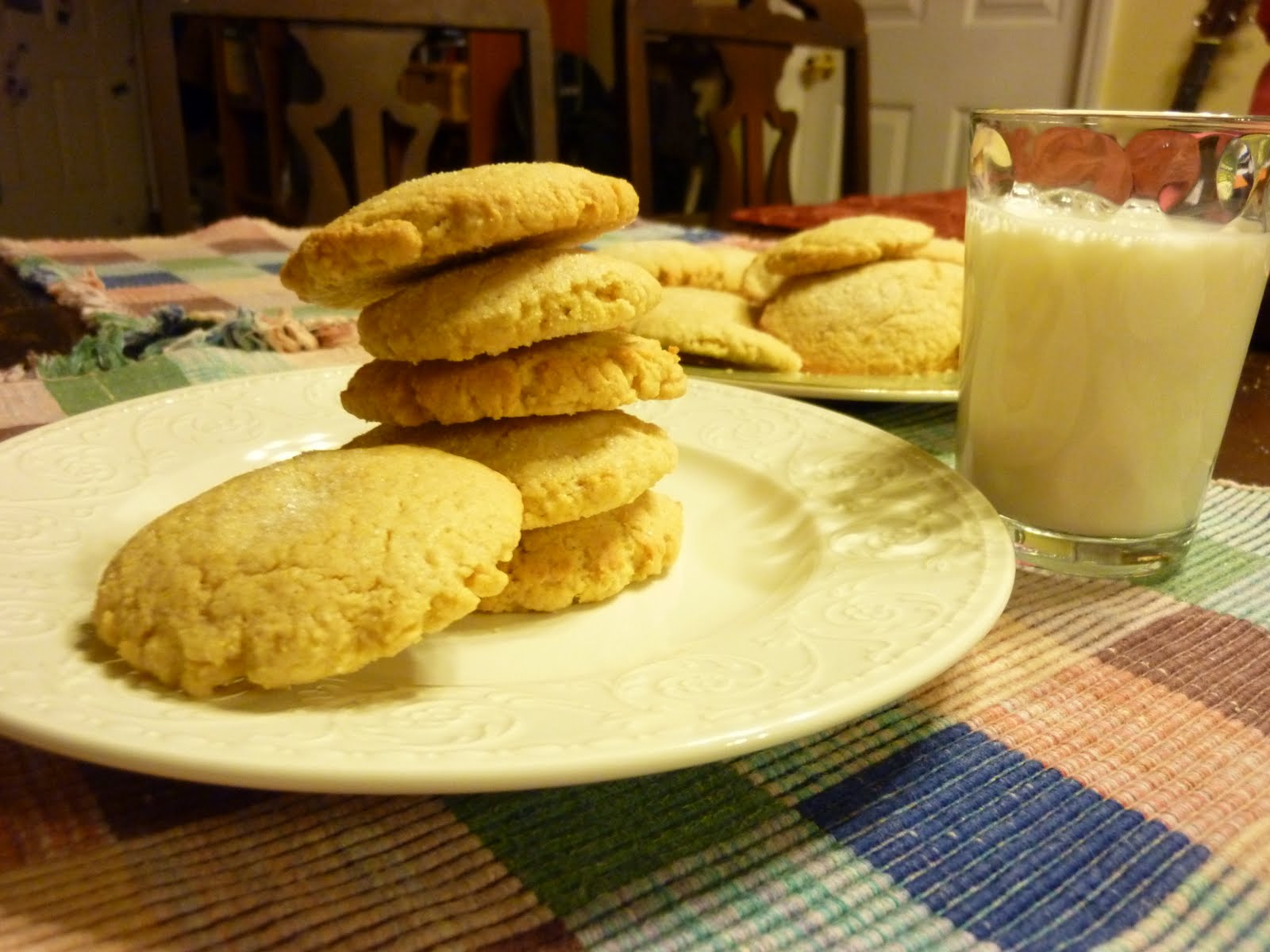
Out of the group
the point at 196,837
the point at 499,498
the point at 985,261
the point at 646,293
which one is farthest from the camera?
the point at 985,261

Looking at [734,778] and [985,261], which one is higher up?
[985,261]

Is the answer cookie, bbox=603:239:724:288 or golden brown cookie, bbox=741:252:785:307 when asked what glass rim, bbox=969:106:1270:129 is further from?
cookie, bbox=603:239:724:288

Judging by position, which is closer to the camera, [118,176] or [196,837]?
[196,837]

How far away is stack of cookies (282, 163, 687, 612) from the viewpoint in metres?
0.71

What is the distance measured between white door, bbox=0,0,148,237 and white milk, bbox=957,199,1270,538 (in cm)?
505

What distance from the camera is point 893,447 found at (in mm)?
955

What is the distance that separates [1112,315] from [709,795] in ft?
1.76

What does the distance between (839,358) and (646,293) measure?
1.87 ft

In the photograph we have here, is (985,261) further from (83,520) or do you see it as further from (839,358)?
(83,520)

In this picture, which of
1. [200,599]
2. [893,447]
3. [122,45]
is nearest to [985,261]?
[893,447]

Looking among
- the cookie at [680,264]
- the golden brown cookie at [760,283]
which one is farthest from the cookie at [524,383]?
the cookie at [680,264]

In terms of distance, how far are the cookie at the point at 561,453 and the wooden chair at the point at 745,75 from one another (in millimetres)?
1887

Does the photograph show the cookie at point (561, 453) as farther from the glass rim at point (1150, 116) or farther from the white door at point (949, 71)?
the white door at point (949, 71)

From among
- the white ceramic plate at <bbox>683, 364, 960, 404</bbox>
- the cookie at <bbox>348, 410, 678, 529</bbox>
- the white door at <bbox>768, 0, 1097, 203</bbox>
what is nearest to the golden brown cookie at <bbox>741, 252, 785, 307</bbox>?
the white ceramic plate at <bbox>683, 364, 960, 404</bbox>
